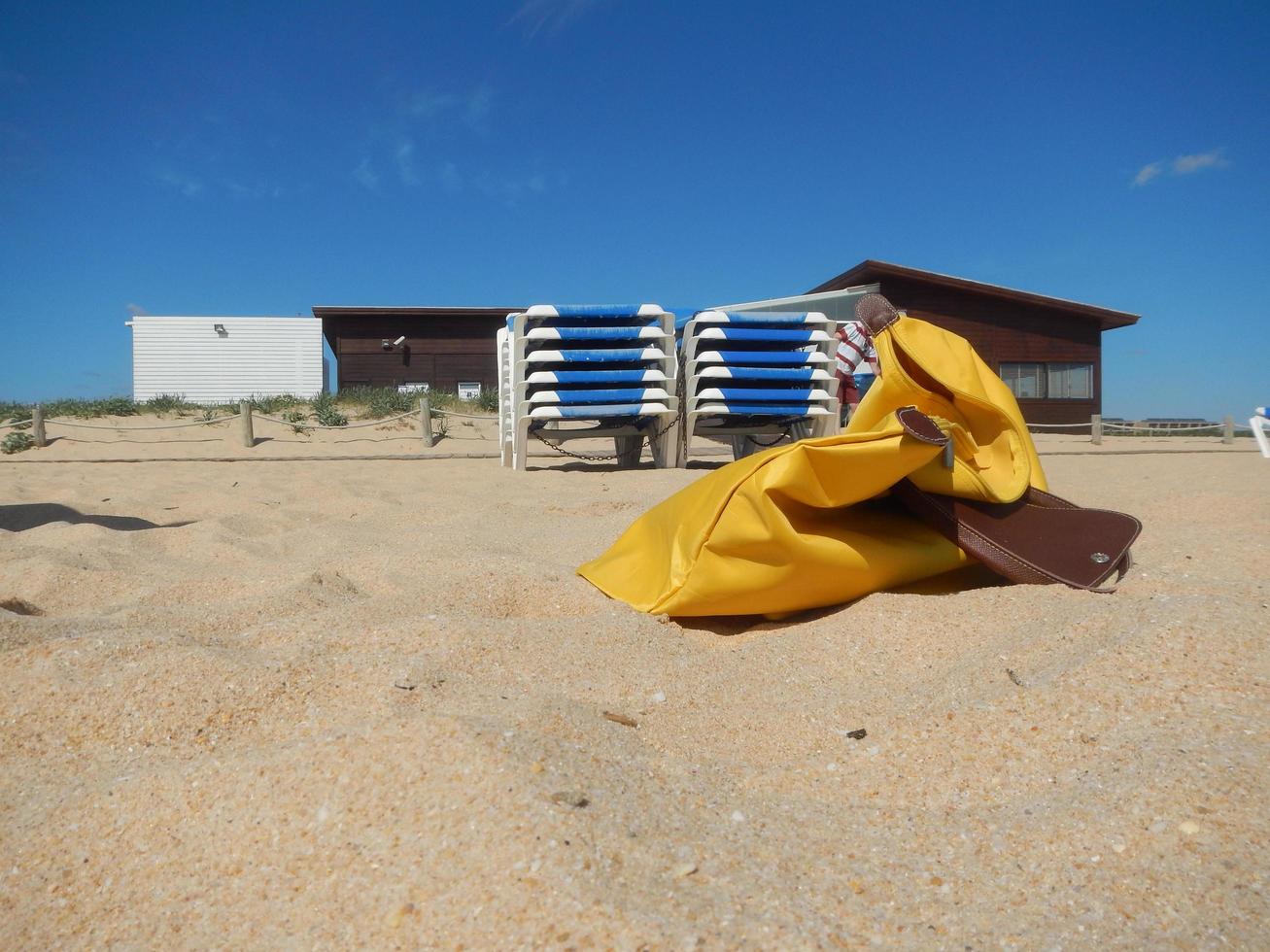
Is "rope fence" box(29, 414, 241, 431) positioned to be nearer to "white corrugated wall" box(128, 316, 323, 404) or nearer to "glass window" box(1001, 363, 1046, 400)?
"white corrugated wall" box(128, 316, 323, 404)

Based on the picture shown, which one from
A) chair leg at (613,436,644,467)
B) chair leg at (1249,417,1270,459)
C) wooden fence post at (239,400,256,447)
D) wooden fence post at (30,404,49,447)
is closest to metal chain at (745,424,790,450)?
chair leg at (613,436,644,467)

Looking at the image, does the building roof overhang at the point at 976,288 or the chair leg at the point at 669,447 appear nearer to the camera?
the chair leg at the point at 669,447

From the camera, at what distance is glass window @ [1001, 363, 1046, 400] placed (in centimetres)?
2038

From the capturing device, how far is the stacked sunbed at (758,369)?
7293mm

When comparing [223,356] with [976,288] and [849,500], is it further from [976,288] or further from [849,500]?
[849,500]

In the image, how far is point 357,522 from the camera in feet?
14.5

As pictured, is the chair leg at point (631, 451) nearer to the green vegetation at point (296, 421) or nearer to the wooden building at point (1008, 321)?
the green vegetation at point (296, 421)

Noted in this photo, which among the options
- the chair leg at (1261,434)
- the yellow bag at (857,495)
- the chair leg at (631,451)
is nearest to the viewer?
the yellow bag at (857,495)

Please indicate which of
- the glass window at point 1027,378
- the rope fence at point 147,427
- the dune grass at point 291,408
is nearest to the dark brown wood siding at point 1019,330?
the glass window at point 1027,378

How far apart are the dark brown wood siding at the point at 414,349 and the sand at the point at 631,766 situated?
22238 mm

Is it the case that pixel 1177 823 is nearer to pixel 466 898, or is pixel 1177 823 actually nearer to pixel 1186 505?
pixel 466 898

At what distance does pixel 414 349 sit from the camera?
24344 mm

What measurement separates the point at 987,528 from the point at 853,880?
1.55m

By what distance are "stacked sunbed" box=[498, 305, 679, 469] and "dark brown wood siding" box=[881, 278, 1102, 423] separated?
1350 centimetres
